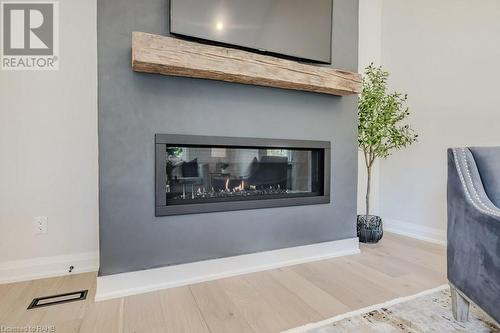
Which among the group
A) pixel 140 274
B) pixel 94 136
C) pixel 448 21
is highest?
pixel 448 21

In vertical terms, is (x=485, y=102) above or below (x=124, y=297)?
above

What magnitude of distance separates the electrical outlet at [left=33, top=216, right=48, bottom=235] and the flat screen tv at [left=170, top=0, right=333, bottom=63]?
150 centimetres

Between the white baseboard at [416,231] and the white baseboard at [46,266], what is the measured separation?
9.49ft

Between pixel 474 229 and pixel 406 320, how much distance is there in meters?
0.55

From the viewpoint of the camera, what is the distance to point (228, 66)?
5.51 feet

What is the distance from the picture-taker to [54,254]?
1916mm

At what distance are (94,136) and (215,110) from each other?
2.98 feet

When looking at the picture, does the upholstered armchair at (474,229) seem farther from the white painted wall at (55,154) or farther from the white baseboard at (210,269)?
the white painted wall at (55,154)

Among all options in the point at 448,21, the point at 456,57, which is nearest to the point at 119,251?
the point at 456,57

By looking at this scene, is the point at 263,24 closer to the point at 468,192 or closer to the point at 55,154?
the point at 468,192

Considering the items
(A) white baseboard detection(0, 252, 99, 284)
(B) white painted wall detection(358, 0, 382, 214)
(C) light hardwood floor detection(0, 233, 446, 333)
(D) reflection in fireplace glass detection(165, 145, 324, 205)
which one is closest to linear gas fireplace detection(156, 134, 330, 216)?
(D) reflection in fireplace glass detection(165, 145, 324, 205)

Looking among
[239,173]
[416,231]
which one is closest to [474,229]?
[239,173]

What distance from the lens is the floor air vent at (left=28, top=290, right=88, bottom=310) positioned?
59.7 inches

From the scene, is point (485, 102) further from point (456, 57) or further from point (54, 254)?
point (54, 254)
